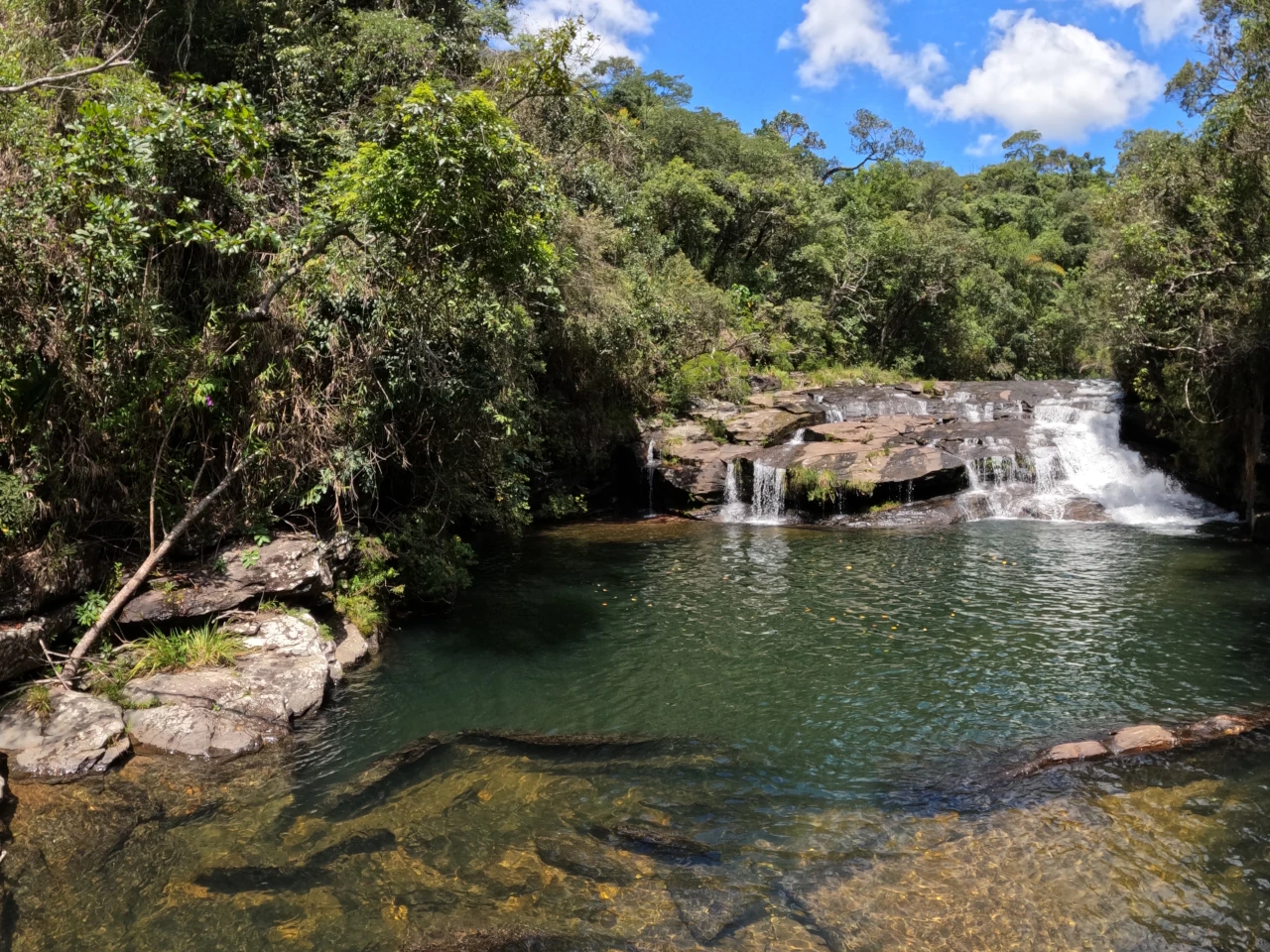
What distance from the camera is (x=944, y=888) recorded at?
5.31m

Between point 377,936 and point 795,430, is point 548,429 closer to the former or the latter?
point 795,430

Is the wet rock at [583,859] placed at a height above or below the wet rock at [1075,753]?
below

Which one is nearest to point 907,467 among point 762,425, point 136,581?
point 762,425

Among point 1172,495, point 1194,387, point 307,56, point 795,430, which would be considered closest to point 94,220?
point 307,56

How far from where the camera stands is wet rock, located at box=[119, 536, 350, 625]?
28.5ft

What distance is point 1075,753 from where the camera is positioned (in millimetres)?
7141

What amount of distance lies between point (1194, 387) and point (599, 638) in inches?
595

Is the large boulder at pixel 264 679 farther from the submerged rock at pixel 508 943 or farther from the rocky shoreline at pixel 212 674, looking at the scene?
the submerged rock at pixel 508 943

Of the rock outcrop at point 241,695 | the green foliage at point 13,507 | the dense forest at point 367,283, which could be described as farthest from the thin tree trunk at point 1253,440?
the green foliage at point 13,507

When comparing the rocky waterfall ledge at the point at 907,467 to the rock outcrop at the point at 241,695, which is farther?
the rocky waterfall ledge at the point at 907,467

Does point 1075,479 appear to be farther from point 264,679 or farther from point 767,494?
point 264,679

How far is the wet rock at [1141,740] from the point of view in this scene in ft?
23.6

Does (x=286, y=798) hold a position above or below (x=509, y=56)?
below

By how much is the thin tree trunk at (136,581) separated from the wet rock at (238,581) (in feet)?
0.65
